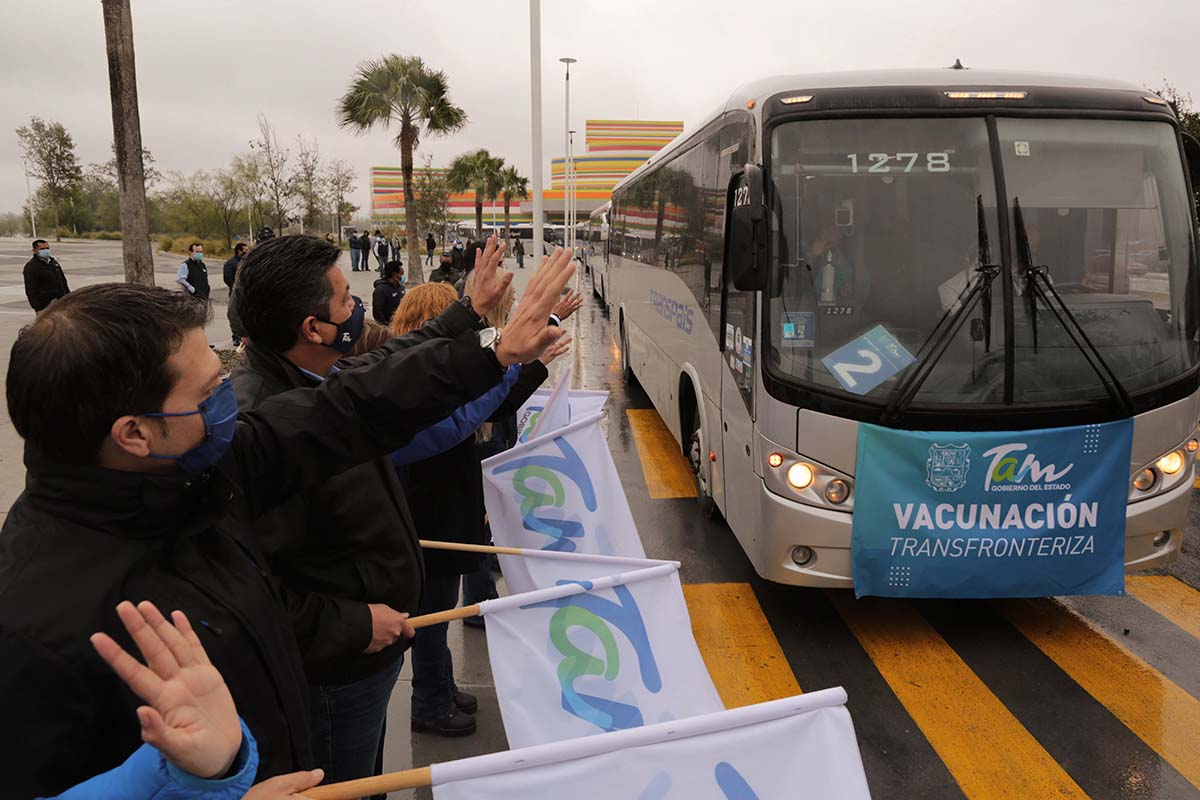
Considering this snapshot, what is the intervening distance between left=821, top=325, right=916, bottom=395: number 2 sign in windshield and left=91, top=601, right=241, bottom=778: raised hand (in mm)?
3999

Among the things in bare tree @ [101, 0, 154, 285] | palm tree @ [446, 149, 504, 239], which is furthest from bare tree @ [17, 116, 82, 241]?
bare tree @ [101, 0, 154, 285]

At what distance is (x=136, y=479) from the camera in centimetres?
149

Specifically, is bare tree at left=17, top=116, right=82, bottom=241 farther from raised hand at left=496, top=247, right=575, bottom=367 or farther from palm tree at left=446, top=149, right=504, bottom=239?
raised hand at left=496, top=247, right=575, bottom=367

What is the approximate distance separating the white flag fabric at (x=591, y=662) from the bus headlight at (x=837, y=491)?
1.98 m

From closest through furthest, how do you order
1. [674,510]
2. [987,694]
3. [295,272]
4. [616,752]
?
1. [616,752]
2. [295,272]
3. [987,694]
4. [674,510]

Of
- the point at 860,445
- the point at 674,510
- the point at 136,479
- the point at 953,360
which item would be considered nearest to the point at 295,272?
the point at 136,479

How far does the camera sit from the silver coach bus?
465 centimetres

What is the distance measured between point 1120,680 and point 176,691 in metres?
4.99

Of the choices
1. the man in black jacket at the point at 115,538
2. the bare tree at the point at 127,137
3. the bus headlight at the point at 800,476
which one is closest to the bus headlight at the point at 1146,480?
the bus headlight at the point at 800,476

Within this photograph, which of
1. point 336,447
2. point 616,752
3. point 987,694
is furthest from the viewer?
point 987,694

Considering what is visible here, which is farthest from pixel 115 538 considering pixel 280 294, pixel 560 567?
pixel 560 567

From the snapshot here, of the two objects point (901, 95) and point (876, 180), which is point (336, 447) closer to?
point (876, 180)

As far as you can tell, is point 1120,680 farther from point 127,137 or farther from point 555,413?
point 127,137

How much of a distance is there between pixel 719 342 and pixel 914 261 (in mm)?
1739
